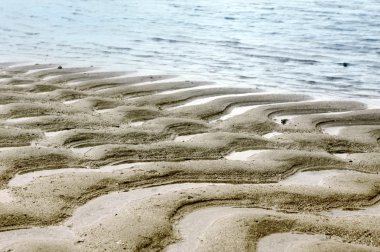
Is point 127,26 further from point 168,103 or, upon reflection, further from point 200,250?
point 200,250

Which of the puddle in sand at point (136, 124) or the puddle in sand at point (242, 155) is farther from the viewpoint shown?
the puddle in sand at point (136, 124)

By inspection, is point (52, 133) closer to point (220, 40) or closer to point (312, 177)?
point (312, 177)

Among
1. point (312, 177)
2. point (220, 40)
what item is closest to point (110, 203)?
point (312, 177)

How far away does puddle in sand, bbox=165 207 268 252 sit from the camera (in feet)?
11.0

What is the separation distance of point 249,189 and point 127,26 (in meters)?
10.1

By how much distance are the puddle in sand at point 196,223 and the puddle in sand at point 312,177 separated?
26.5 inches

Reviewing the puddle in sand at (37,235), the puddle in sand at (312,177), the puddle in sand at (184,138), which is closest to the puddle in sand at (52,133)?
the puddle in sand at (184,138)

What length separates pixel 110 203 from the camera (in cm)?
388

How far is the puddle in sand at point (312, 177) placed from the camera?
443cm

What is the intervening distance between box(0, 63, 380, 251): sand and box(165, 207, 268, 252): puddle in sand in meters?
0.01

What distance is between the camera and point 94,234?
11.2 feet

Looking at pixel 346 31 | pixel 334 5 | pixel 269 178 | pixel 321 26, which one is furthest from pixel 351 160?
pixel 334 5

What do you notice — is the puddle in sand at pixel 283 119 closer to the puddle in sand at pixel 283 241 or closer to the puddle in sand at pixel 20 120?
the puddle in sand at pixel 20 120

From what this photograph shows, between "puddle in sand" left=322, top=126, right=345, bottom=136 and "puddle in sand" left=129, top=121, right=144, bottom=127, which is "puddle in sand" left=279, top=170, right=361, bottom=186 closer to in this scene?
"puddle in sand" left=322, top=126, right=345, bottom=136
